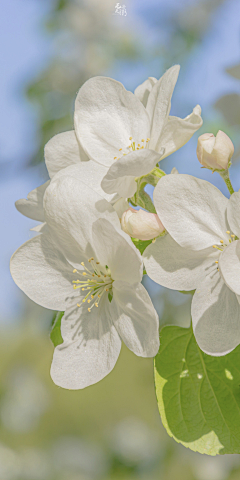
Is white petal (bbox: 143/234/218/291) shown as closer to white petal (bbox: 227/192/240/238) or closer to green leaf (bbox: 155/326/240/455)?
white petal (bbox: 227/192/240/238)

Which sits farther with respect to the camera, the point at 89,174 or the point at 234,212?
the point at 89,174

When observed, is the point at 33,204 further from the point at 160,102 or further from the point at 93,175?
the point at 160,102

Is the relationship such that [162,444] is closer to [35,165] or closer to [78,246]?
[35,165]

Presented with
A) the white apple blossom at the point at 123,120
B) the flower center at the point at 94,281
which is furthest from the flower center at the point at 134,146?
the flower center at the point at 94,281

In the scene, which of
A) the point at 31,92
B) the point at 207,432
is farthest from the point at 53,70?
the point at 207,432

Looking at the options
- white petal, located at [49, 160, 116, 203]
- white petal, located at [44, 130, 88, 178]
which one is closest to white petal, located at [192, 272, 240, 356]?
white petal, located at [49, 160, 116, 203]

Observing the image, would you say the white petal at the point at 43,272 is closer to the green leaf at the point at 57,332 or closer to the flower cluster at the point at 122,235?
the flower cluster at the point at 122,235

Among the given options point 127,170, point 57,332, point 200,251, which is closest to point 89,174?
point 127,170
